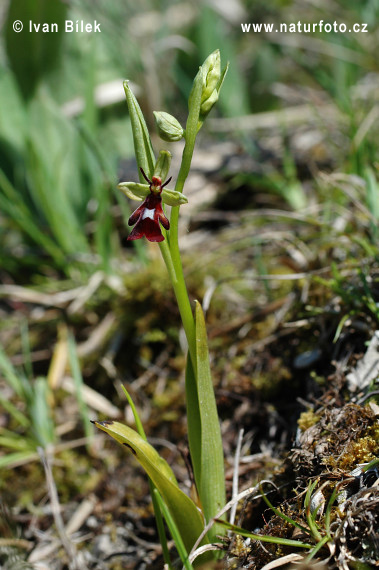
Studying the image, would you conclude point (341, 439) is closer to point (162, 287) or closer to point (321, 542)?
point (321, 542)

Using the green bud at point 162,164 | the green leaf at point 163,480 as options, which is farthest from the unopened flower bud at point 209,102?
the green leaf at point 163,480

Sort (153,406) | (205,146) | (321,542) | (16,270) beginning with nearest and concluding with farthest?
(321,542)
(153,406)
(16,270)
(205,146)

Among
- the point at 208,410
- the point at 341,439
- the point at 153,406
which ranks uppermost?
the point at 208,410

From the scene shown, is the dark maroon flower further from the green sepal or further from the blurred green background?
the blurred green background

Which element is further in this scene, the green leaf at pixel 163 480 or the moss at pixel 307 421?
the moss at pixel 307 421

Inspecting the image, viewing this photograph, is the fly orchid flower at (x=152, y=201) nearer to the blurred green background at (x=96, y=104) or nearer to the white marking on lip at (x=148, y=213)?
the white marking on lip at (x=148, y=213)

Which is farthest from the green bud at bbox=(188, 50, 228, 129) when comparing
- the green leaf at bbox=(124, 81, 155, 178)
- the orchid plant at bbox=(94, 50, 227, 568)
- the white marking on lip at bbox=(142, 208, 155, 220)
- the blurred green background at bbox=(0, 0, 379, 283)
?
the blurred green background at bbox=(0, 0, 379, 283)

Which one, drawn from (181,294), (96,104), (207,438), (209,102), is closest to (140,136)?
(209,102)

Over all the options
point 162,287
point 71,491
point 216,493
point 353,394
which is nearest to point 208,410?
point 216,493
